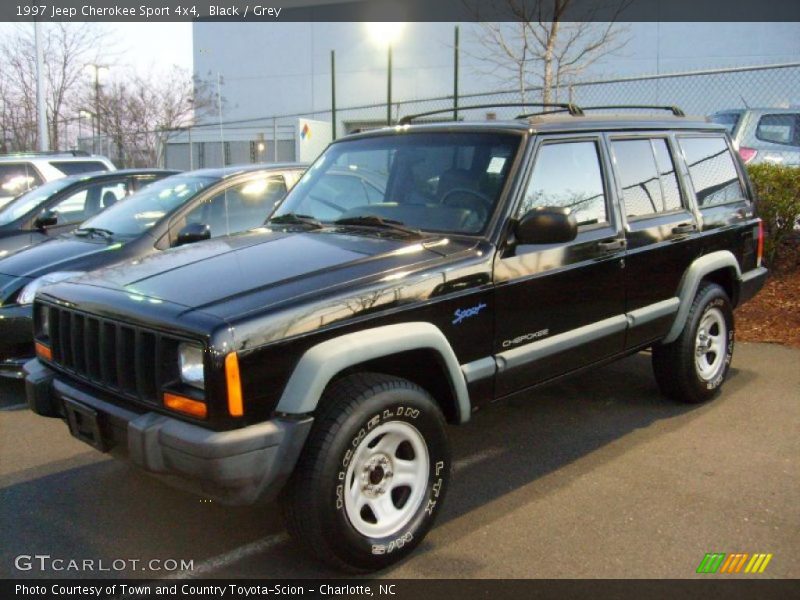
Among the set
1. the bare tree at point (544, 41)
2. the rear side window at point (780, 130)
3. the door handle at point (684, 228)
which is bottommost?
the door handle at point (684, 228)

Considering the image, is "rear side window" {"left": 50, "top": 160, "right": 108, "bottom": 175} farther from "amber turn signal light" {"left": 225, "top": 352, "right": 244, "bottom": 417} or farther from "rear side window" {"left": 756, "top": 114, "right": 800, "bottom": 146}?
"rear side window" {"left": 756, "top": 114, "right": 800, "bottom": 146}

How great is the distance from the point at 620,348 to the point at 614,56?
77.7 feet

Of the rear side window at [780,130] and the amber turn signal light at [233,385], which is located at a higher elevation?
the rear side window at [780,130]

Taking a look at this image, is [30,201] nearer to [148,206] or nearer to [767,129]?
[148,206]

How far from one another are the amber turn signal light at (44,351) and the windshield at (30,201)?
4779 millimetres

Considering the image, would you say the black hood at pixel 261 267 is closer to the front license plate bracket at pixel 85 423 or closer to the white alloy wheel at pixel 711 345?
the front license plate bracket at pixel 85 423

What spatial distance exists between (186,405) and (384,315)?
90cm

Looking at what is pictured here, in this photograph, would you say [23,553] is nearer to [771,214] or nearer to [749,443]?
[749,443]

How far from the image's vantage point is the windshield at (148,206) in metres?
6.62

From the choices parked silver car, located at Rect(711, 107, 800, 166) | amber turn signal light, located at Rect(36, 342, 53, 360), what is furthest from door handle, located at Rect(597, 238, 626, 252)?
parked silver car, located at Rect(711, 107, 800, 166)

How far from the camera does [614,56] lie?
25.8 metres

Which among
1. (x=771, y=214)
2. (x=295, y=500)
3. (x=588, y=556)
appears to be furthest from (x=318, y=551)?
(x=771, y=214)

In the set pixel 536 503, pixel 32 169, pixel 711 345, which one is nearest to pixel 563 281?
pixel 536 503

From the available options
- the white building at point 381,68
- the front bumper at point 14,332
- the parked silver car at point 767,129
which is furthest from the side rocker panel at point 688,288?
the white building at point 381,68
